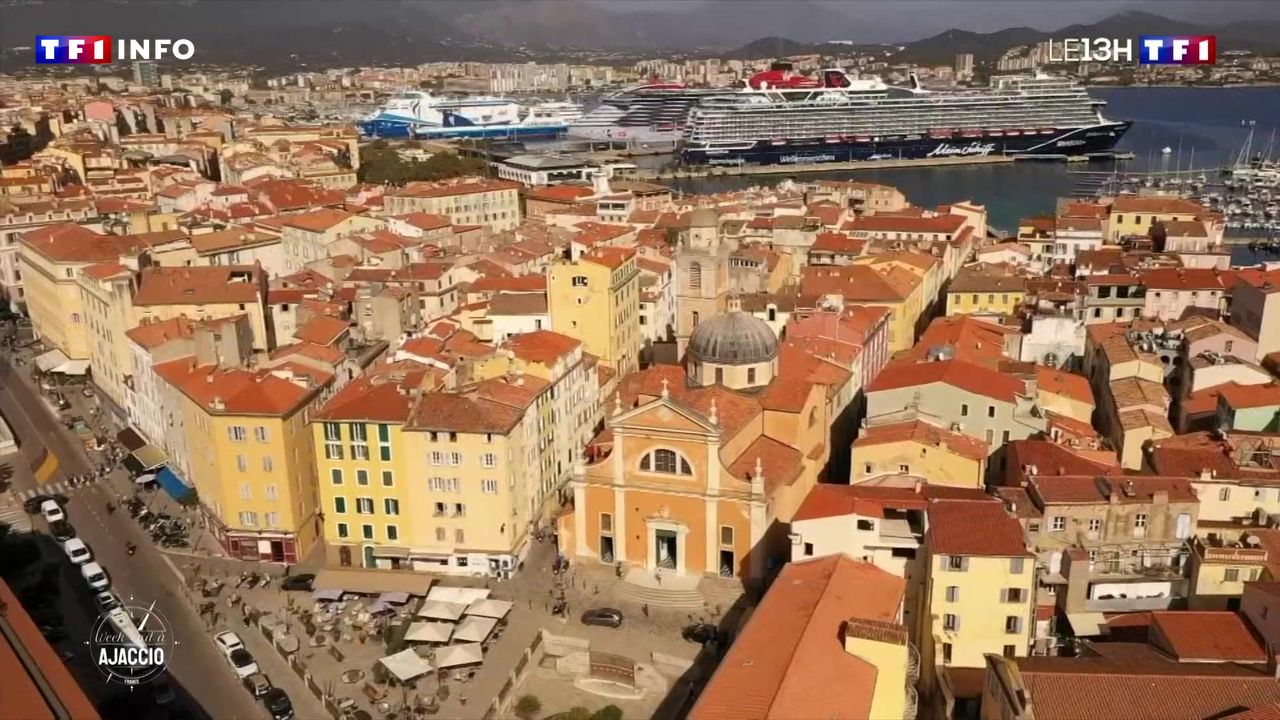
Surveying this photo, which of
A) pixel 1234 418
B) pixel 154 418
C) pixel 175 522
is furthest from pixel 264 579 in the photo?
pixel 1234 418

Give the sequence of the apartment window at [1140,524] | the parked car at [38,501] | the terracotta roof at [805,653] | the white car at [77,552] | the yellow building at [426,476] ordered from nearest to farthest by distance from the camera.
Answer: the terracotta roof at [805,653]
the apartment window at [1140,524]
the yellow building at [426,476]
the white car at [77,552]
the parked car at [38,501]

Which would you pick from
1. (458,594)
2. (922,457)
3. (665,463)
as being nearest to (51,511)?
(458,594)

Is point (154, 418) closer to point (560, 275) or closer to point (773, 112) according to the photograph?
point (560, 275)

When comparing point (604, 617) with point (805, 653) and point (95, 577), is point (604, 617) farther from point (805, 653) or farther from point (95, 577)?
point (95, 577)

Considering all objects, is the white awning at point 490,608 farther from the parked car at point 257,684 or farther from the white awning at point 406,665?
the parked car at point 257,684

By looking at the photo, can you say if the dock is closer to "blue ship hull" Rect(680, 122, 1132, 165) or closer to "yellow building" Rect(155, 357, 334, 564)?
"blue ship hull" Rect(680, 122, 1132, 165)

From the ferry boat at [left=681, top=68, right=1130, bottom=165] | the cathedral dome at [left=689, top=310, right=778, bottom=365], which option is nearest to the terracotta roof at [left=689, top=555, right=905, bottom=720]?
the cathedral dome at [left=689, top=310, right=778, bottom=365]

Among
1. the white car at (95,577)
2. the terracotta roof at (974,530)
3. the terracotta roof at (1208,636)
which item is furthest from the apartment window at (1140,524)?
the white car at (95,577)

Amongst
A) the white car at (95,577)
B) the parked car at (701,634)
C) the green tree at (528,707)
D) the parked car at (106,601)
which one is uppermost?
the white car at (95,577)
